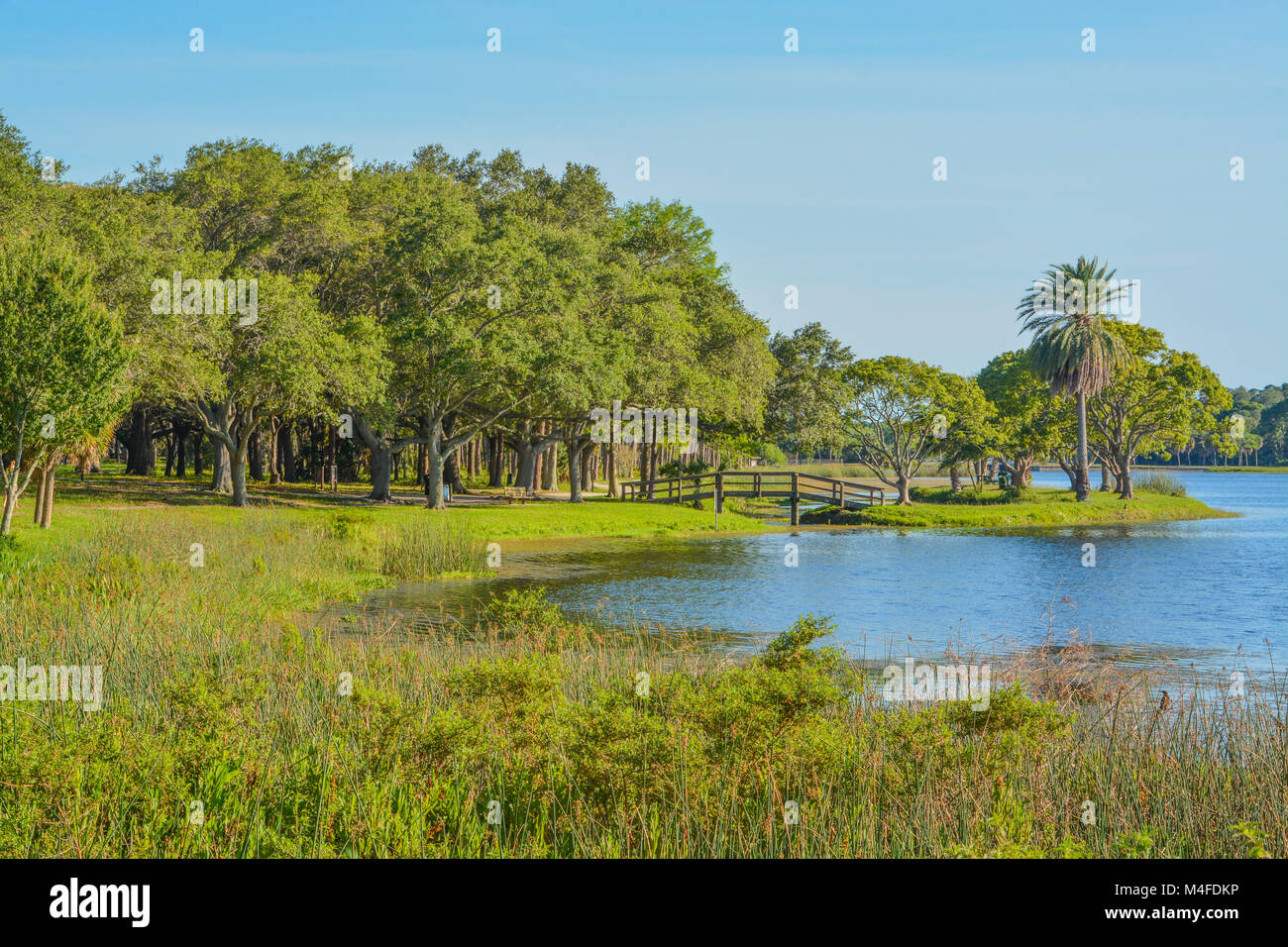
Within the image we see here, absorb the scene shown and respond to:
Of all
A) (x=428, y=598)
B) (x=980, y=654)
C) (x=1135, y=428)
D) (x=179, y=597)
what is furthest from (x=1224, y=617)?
(x=1135, y=428)

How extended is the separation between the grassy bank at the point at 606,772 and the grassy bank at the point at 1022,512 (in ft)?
124

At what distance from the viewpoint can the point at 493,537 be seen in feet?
108

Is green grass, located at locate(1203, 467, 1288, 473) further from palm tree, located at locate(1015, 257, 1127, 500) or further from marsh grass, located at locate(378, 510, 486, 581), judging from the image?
marsh grass, located at locate(378, 510, 486, 581)

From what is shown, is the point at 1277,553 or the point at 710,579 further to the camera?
the point at 1277,553

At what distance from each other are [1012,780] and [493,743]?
3.48 meters

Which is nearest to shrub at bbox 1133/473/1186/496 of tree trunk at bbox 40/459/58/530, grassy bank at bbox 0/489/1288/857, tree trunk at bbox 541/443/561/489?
tree trunk at bbox 541/443/561/489

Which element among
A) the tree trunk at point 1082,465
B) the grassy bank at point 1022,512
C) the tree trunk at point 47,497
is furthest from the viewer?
the tree trunk at point 1082,465

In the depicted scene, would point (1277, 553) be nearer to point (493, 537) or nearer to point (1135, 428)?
point (493, 537)

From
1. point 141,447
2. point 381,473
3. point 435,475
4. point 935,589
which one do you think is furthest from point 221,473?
point 935,589

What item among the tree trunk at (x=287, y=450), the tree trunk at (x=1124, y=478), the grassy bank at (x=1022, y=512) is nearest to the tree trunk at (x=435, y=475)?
the tree trunk at (x=287, y=450)

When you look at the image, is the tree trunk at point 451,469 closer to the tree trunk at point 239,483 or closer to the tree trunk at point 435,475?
the tree trunk at point 435,475

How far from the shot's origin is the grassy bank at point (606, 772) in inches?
246

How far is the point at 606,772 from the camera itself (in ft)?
22.0

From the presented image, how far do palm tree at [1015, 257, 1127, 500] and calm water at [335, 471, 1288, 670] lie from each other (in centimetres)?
1869
